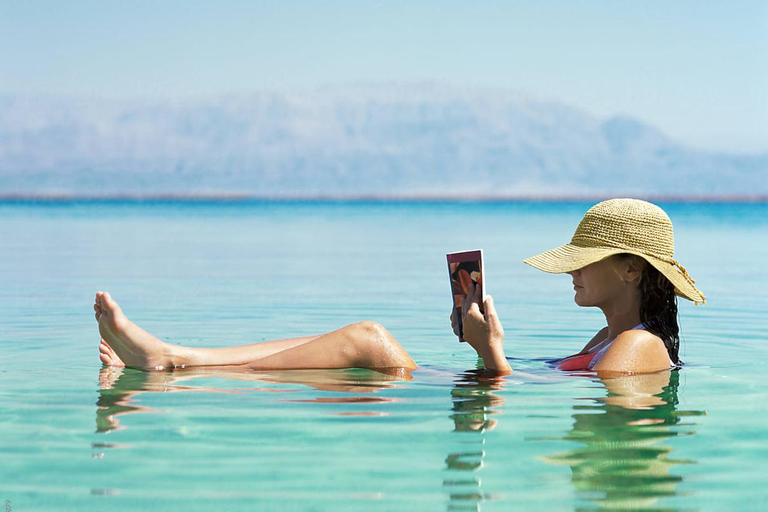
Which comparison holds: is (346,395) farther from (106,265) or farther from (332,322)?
(106,265)

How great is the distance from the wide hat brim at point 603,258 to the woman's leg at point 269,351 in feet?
3.05

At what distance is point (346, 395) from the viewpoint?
5.31 meters

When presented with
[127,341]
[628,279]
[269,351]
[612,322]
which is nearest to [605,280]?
[628,279]

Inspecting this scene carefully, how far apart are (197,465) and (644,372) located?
2.45 m

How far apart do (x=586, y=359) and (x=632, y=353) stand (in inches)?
24.8

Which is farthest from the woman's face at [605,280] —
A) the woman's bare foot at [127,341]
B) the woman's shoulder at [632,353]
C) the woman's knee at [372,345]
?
the woman's bare foot at [127,341]

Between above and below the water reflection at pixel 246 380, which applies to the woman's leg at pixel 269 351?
above

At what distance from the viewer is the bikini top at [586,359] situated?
572cm

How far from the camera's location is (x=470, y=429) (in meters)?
4.66

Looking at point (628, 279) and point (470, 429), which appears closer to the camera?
point (470, 429)

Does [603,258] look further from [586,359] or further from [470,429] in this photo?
[470,429]

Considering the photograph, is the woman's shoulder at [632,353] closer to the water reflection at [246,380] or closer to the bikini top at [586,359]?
the bikini top at [586,359]

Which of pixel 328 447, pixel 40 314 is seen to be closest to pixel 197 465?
pixel 328 447

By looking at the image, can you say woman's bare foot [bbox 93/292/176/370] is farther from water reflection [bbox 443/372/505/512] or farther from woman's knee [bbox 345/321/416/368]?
water reflection [bbox 443/372/505/512]
